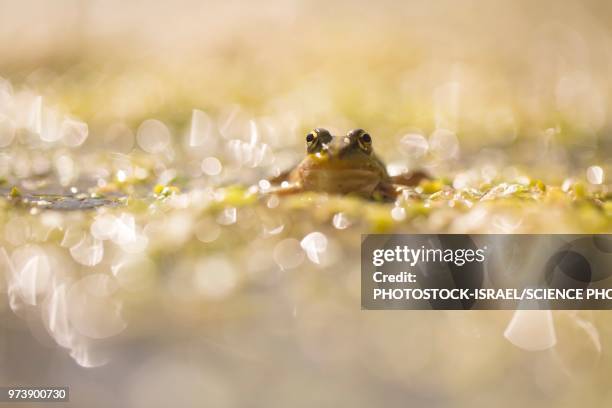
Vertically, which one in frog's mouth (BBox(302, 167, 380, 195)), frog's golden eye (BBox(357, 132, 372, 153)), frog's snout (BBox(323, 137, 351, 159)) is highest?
frog's golden eye (BBox(357, 132, 372, 153))

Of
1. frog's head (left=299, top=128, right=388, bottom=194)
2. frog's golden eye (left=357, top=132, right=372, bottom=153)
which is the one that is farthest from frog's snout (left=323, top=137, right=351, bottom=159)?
frog's golden eye (left=357, top=132, right=372, bottom=153)

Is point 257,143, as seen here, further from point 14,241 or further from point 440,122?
point 14,241

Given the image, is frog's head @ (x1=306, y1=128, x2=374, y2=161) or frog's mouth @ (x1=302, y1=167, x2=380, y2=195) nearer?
frog's head @ (x1=306, y1=128, x2=374, y2=161)

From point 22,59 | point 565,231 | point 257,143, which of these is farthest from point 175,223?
point 22,59

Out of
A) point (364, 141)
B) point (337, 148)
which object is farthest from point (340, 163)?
point (364, 141)

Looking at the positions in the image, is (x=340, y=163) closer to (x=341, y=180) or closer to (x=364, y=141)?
(x=341, y=180)

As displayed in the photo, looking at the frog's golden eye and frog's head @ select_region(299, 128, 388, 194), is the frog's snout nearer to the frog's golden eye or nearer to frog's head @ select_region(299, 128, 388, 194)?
frog's head @ select_region(299, 128, 388, 194)

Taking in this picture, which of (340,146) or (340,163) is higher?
(340,146)

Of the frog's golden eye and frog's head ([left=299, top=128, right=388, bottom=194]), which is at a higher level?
the frog's golden eye
